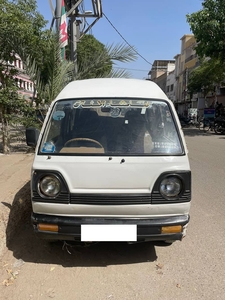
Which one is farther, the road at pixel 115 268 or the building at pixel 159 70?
the building at pixel 159 70

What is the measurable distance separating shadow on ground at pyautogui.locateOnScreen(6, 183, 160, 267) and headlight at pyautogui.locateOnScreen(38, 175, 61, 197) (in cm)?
90

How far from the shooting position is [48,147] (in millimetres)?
3127

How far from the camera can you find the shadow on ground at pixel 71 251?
10.7ft

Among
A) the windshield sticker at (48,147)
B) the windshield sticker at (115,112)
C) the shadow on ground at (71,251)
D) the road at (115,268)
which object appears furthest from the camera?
the windshield sticker at (115,112)

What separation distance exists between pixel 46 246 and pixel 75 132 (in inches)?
58.0

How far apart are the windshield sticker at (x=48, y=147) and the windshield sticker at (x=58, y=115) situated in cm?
39

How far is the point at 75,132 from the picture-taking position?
10.9 feet

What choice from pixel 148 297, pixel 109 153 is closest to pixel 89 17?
pixel 109 153

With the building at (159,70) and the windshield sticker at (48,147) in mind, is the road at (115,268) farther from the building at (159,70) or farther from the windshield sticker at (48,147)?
the building at (159,70)

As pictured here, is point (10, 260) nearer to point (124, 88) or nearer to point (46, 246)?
point (46, 246)

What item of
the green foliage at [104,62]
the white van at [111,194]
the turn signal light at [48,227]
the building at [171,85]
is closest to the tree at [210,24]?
the green foliage at [104,62]

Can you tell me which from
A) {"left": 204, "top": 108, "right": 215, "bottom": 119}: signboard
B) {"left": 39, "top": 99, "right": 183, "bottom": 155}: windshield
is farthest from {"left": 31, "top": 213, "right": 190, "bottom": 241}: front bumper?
{"left": 204, "top": 108, "right": 215, "bottom": 119}: signboard

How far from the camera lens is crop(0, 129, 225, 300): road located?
8.86 ft

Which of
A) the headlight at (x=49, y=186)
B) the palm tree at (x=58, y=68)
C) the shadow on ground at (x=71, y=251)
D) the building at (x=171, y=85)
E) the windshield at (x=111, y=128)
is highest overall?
the building at (x=171, y=85)
